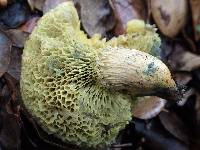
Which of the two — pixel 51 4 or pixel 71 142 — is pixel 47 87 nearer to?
pixel 71 142

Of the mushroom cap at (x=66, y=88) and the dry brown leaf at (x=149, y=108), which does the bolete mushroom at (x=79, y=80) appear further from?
the dry brown leaf at (x=149, y=108)

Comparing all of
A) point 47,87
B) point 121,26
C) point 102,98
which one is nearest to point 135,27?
point 121,26

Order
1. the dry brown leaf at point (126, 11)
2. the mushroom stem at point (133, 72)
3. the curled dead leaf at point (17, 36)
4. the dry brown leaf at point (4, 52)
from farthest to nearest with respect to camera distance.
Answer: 1. the dry brown leaf at point (126, 11)
2. the curled dead leaf at point (17, 36)
3. the dry brown leaf at point (4, 52)
4. the mushroom stem at point (133, 72)

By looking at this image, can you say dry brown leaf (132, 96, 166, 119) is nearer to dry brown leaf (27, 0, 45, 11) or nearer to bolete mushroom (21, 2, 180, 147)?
bolete mushroom (21, 2, 180, 147)

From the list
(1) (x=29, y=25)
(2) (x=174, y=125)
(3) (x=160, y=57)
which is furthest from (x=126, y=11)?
(2) (x=174, y=125)

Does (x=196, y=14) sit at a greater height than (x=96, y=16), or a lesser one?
lesser

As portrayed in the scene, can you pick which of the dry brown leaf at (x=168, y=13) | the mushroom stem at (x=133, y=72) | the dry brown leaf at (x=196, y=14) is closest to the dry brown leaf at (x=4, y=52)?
the mushroom stem at (x=133, y=72)

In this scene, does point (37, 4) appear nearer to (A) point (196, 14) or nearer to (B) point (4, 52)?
(B) point (4, 52)
